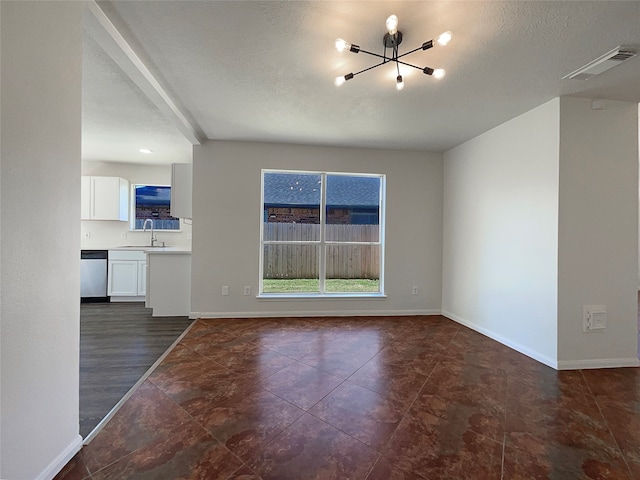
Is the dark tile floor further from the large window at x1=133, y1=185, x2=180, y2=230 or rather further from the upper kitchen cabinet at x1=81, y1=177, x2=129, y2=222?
the upper kitchen cabinet at x1=81, y1=177, x2=129, y2=222

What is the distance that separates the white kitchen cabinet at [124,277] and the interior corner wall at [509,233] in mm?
5095

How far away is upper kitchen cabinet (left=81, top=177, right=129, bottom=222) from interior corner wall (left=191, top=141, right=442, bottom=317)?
7.74 ft

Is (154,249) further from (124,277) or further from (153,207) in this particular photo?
(153,207)

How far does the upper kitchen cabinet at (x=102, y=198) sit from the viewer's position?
208 inches

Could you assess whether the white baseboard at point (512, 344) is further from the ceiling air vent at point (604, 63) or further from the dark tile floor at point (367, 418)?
the ceiling air vent at point (604, 63)

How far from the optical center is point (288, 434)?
173 centimetres

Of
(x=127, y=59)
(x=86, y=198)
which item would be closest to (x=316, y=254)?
(x=127, y=59)

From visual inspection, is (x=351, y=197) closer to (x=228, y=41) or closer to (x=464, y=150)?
(x=464, y=150)

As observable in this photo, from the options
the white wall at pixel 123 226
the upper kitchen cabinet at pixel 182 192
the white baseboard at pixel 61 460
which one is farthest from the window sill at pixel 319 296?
the white baseboard at pixel 61 460

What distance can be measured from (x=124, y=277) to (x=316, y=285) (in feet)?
11.1

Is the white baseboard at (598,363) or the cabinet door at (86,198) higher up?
the cabinet door at (86,198)

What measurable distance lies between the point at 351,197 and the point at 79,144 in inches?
139

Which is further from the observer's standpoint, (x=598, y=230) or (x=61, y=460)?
(x=598, y=230)

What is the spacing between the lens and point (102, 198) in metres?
5.34
